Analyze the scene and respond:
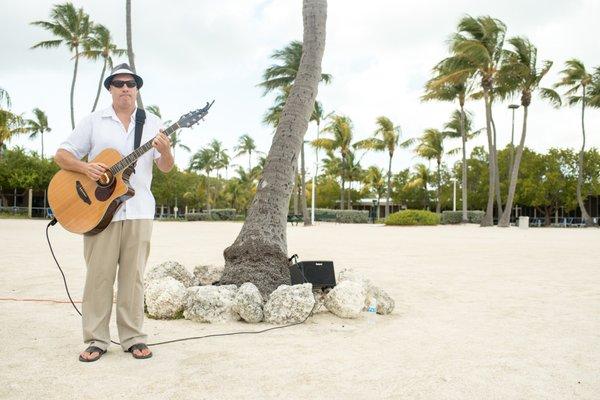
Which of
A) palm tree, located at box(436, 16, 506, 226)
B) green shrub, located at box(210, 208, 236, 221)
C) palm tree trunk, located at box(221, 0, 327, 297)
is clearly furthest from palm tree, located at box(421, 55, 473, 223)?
palm tree trunk, located at box(221, 0, 327, 297)

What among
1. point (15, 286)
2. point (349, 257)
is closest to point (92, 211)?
point (15, 286)

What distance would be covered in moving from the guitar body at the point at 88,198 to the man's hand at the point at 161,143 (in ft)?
0.85

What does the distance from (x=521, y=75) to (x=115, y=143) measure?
34.1 m

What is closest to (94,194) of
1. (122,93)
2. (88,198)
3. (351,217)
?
(88,198)

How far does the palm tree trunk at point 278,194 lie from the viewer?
5.70 m

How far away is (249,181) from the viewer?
226ft

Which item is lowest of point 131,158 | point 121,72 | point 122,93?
point 131,158

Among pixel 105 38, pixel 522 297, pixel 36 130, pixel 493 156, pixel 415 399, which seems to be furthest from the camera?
pixel 36 130

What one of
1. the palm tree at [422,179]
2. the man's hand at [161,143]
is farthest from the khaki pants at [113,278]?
the palm tree at [422,179]

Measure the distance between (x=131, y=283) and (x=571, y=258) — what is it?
11171 mm

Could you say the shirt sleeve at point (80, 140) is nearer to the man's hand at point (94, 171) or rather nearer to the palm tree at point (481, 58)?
the man's hand at point (94, 171)

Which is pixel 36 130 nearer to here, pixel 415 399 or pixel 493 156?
pixel 493 156

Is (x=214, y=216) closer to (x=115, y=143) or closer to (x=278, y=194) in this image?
(x=278, y=194)

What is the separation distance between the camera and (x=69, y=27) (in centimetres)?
4131
